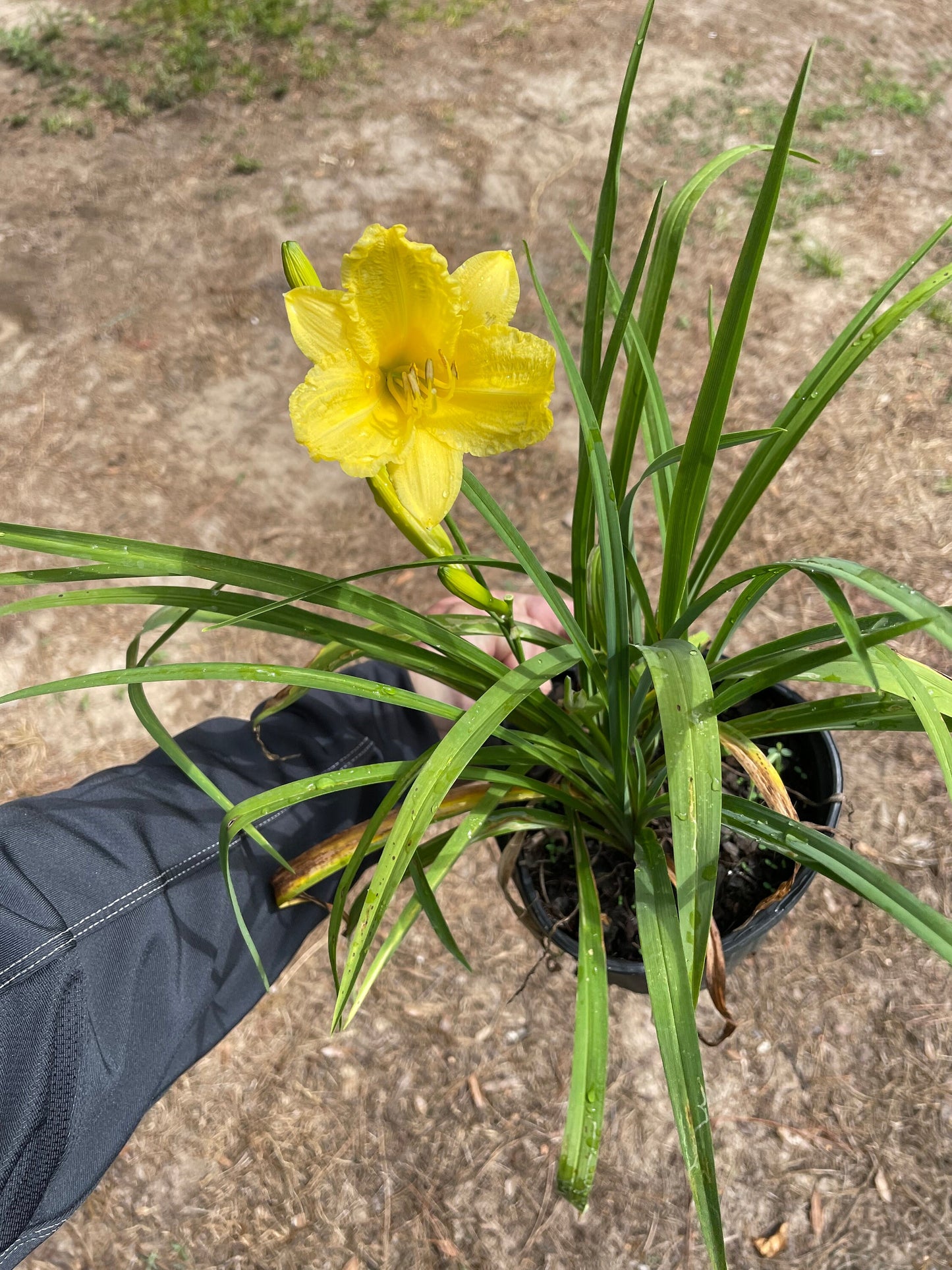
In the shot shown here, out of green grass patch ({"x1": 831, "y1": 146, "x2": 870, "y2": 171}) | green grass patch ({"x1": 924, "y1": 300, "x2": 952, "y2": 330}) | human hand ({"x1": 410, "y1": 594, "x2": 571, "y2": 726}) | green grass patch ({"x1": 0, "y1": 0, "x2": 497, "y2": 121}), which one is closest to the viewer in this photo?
human hand ({"x1": 410, "y1": 594, "x2": 571, "y2": 726})

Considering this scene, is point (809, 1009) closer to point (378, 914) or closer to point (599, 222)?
point (378, 914)

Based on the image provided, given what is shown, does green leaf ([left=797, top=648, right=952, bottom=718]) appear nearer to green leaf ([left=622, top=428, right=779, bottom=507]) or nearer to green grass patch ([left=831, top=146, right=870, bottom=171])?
green leaf ([left=622, top=428, right=779, bottom=507])

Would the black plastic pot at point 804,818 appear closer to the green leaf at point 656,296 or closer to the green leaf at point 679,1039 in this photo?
the green leaf at point 679,1039

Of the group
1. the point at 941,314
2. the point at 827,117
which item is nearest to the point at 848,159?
the point at 827,117

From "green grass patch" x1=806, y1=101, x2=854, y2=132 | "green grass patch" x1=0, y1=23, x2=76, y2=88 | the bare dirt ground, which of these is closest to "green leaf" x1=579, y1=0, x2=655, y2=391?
the bare dirt ground

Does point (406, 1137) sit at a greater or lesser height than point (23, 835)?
lesser

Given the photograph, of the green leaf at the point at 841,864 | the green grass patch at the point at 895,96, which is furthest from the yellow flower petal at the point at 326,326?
the green grass patch at the point at 895,96

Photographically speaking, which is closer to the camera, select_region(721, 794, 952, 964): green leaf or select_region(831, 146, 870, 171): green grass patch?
select_region(721, 794, 952, 964): green leaf

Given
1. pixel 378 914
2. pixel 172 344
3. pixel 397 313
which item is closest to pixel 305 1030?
pixel 378 914
